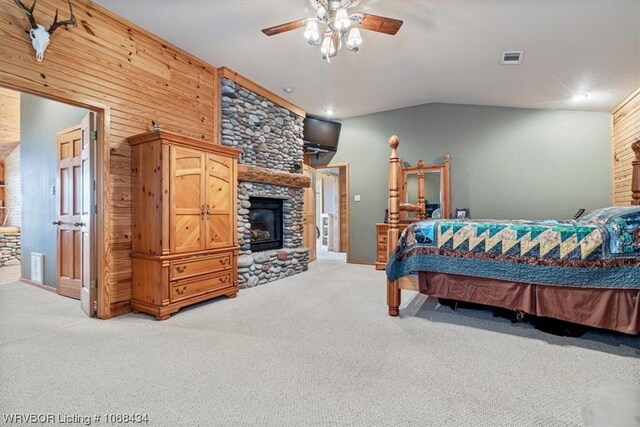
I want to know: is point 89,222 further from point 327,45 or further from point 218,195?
point 327,45

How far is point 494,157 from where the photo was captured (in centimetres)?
508

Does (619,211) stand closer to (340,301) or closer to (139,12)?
(340,301)

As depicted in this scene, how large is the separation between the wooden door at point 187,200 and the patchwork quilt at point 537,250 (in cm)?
217

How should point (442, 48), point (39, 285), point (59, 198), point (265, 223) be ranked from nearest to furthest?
point (442, 48) < point (59, 198) < point (39, 285) < point (265, 223)

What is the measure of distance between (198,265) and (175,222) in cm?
54

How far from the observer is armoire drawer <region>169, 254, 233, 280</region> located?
9.68 ft

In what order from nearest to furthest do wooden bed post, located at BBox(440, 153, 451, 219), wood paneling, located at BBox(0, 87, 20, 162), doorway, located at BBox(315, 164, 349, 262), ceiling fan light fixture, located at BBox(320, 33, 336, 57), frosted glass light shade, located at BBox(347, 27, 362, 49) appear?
1. frosted glass light shade, located at BBox(347, 27, 362, 49)
2. ceiling fan light fixture, located at BBox(320, 33, 336, 57)
3. wood paneling, located at BBox(0, 87, 20, 162)
4. wooden bed post, located at BBox(440, 153, 451, 219)
5. doorway, located at BBox(315, 164, 349, 262)

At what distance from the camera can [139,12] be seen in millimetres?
2812

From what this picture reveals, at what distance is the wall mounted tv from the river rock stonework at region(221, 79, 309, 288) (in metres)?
0.30

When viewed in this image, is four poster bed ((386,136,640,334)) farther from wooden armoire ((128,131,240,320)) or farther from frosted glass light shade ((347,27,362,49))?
wooden armoire ((128,131,240,320))

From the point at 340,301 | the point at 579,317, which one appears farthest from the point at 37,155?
the point at 579,317

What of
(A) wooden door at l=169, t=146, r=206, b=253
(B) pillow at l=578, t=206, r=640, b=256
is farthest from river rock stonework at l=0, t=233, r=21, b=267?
(B) pillow at l=578, t=206, r=640, b=256

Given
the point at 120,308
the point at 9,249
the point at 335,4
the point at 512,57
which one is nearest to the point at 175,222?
the point at 120,308

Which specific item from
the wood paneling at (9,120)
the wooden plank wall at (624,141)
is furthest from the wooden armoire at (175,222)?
the wooden plank wall at (624,141)
